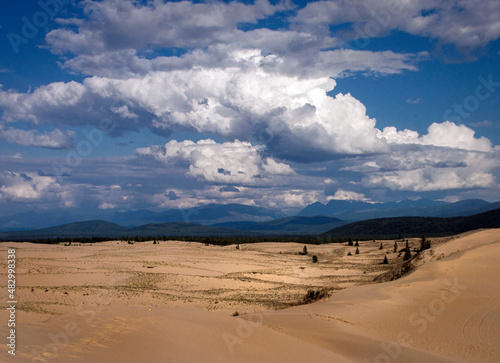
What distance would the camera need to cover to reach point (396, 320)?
15062 millimetres

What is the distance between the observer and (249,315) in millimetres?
16094

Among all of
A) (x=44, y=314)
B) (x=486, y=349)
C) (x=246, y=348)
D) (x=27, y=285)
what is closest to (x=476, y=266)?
(x=486, y=349)

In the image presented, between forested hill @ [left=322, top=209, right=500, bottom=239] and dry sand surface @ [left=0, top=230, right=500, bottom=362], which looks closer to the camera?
dry sand surface @ [left=0, top=230, right=500, bottom=362]

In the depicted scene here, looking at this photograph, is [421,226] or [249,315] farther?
[421,226]

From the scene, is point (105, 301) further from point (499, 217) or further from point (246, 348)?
point (499, 217)

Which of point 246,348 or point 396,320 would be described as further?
point 396,320

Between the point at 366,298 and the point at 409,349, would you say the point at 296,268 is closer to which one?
the point at 366,298

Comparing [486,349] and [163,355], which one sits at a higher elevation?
[163,355]

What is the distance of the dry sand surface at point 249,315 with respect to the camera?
376 inches

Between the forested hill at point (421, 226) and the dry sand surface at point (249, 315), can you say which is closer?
the dry sand surface at point (249, 315)

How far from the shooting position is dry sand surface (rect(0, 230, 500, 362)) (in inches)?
376

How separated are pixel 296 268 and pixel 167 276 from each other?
42.1 ft

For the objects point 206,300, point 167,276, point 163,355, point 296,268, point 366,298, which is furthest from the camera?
point 296,268

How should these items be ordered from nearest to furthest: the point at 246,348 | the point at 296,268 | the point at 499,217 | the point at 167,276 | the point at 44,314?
the point at 246,348
the point at 44,314
the point at 167,276
the point at 296,268
the point at 499,217
